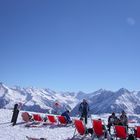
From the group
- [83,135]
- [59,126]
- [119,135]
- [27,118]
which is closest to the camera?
[119,135]

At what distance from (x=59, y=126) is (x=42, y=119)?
132 inches

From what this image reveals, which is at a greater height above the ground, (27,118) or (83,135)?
(27,118)

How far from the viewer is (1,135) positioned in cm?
2108

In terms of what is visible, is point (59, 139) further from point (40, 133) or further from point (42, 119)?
point (42, 119)

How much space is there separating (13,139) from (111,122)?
841 centimetres

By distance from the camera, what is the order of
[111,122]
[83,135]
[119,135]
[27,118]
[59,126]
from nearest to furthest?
[119,135] → [83,135] → [111,122] → [59,126] → [27,118]

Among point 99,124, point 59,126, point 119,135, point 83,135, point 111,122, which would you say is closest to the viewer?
point 119,135

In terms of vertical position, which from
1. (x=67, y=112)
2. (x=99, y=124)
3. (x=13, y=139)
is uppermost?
(x=67, y=112)

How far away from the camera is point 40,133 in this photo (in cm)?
2319

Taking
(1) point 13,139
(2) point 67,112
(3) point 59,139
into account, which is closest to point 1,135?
(1) point 13,139

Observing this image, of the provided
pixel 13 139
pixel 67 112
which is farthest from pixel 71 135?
pixel 67 112

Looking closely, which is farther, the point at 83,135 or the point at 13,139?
the point at 83,135

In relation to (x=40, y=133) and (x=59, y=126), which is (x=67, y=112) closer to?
(x=59, y=126)

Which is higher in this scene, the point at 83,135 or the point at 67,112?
the point at 67,112
